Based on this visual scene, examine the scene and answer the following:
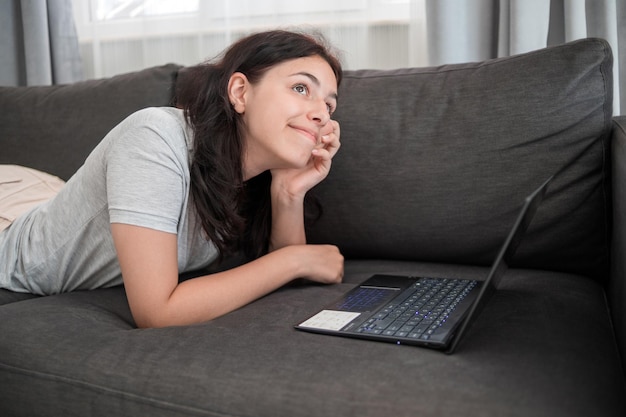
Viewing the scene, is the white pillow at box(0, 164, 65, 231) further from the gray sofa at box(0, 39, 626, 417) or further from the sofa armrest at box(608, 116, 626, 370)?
the sofa armrest at box(608, 116, 626, 370)

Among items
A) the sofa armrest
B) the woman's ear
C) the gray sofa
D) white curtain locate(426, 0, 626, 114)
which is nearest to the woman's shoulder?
the woman's ear

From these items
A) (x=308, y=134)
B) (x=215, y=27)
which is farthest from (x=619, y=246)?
(x=215, y=27)

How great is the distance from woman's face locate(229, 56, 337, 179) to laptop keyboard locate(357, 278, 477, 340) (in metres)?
0.34

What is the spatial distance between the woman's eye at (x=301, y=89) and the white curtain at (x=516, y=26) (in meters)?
0.82

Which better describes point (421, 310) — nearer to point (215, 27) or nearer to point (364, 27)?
point (364, 27)

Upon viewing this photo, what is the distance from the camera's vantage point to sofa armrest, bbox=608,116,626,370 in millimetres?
1000

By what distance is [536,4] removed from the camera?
6.00ft

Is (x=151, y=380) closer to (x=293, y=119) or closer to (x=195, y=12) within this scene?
(x=293, y=119)

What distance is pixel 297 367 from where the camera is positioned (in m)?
0.84

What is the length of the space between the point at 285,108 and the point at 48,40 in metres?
1.71

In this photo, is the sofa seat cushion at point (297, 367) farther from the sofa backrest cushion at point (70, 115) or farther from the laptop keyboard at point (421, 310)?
the sofa backrest cushion at point (70, 115)

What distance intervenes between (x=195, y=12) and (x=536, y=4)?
119cm

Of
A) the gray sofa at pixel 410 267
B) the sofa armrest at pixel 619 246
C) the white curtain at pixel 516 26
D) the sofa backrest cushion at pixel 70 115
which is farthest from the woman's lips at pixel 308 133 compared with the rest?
the white curtain at pixel 516 26

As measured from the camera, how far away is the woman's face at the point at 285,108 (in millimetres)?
1225
